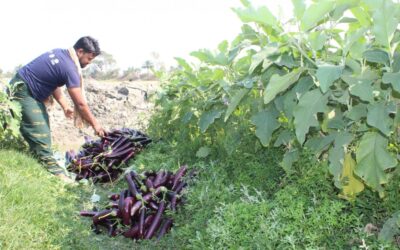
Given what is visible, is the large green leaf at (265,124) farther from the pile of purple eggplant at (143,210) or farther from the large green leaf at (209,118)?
the pile of purple eggplant at (143,210)

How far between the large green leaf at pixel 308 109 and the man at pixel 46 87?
11.5ft

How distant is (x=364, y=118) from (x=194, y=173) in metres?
1.78

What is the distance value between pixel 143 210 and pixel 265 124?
4.60 feet

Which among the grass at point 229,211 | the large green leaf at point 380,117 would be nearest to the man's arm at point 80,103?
the grass at point 229,211

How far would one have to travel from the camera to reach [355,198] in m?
2.96

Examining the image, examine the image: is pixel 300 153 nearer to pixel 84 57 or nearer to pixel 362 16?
pixel 362 16

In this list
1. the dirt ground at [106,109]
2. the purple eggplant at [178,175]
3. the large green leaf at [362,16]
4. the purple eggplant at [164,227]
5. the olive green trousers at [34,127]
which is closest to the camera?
the large green leaf at [362,16]

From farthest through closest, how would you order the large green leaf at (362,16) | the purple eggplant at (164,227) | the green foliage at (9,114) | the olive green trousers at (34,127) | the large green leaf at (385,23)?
the olive green trousers at (34,127)
the green foliage at (9,114)
the purple eggplant at (164,227)
the large green leaf at (362,16)
the large green leaf at (385,23)

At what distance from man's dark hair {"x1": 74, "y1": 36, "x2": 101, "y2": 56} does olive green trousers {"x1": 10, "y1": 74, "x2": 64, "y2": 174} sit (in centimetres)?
78

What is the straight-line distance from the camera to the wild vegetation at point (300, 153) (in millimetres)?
2697

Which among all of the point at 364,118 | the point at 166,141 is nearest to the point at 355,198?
the point at 364,118

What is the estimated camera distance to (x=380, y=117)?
8.42 feet

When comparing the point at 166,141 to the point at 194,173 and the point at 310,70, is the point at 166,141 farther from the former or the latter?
the point at 310,70

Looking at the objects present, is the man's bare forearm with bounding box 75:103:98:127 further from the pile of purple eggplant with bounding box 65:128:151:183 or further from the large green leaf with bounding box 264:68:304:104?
the large green leaf with bounding box 264:68:304:104
